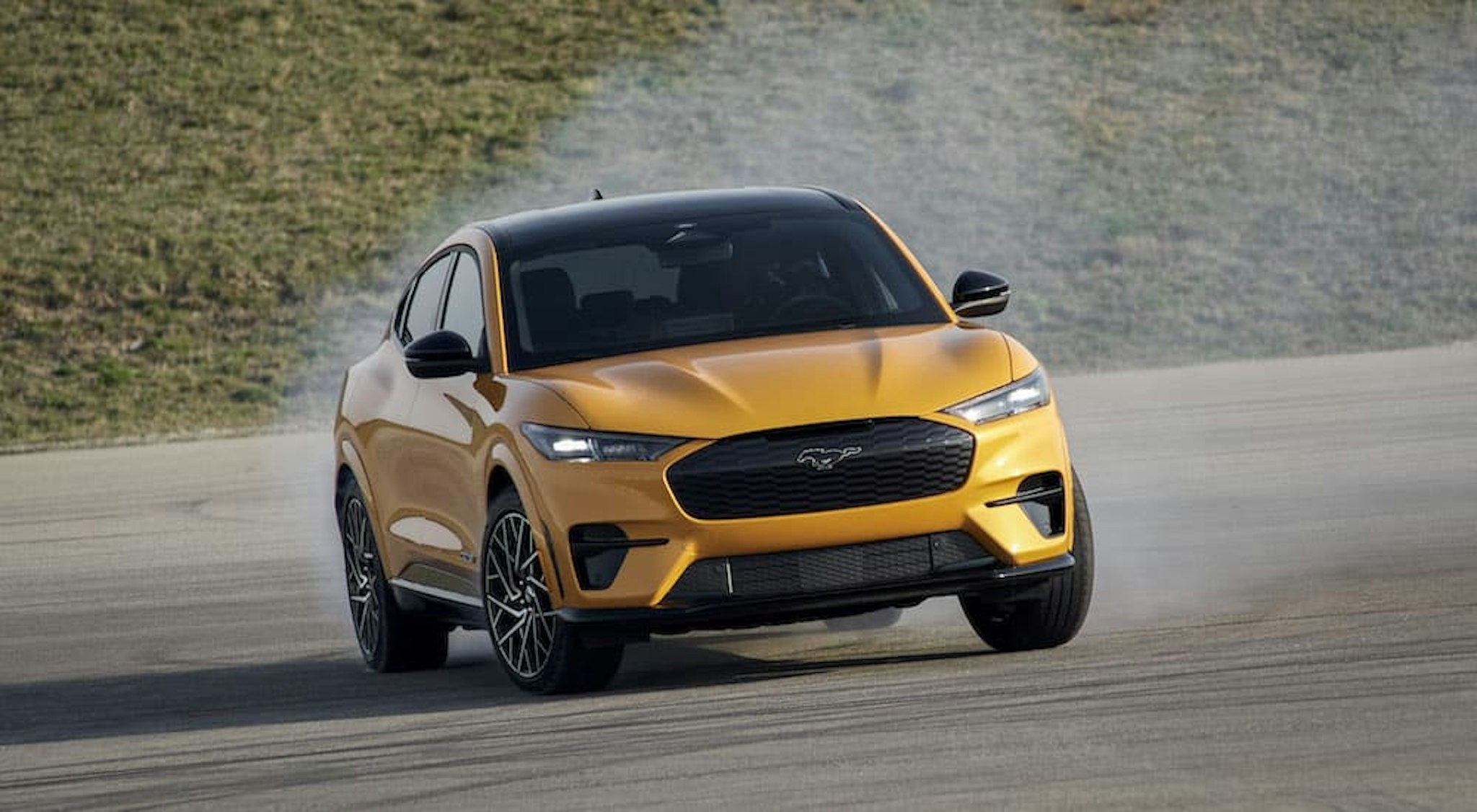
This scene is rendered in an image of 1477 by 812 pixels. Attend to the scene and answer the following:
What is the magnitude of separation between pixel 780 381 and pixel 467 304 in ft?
6.83

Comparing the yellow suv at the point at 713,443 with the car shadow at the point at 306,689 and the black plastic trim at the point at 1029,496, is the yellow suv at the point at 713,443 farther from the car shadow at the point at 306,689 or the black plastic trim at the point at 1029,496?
the car shadow at the point at 306,689

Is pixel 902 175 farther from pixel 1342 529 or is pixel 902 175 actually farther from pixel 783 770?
pixel 783 770

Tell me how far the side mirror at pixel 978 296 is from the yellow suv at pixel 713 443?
11mm

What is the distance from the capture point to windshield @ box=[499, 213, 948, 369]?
10648 millimetres

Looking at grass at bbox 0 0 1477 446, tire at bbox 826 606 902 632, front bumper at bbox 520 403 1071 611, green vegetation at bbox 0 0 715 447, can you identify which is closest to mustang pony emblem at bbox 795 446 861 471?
front bumper at bbox 520 403 1071 611

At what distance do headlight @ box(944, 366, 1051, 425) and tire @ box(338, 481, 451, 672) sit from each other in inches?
118

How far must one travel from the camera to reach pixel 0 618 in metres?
15.4

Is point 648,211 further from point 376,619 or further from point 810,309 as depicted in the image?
point 376,619

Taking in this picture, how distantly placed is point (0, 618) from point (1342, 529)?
22.9 ft

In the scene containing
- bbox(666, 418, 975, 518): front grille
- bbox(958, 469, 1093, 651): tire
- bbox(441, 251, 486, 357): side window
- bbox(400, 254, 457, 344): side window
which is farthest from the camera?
bbox(400, 254, 457, 344): side window

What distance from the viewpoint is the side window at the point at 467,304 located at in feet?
36.2

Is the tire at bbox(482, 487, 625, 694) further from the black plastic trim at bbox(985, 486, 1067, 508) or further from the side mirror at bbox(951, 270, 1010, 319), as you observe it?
the side mirror at bbox(951, 270, 1010, 319)

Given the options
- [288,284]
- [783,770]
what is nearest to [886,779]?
[783,770]

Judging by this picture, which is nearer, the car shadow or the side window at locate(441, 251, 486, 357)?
the car shadow
